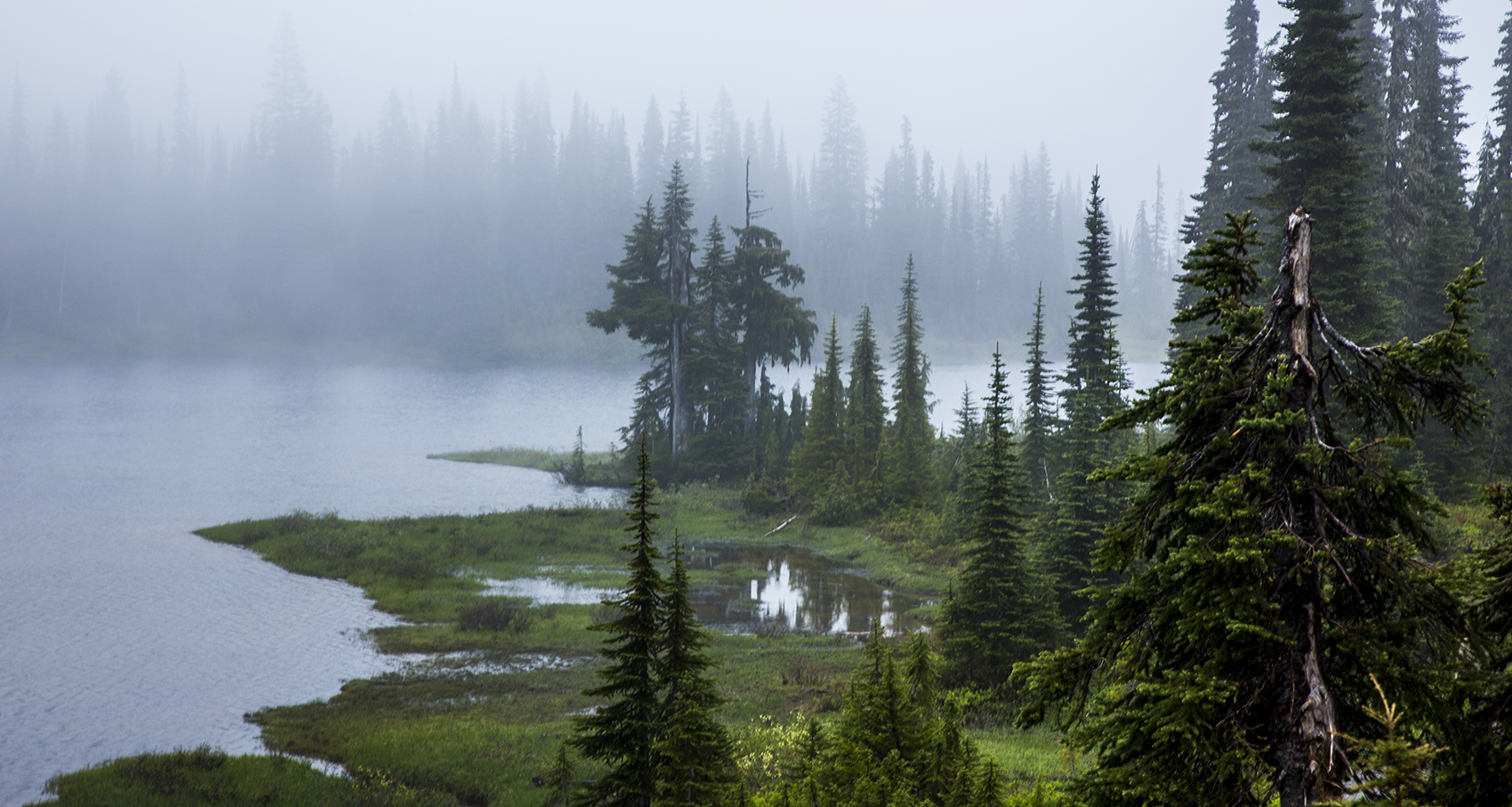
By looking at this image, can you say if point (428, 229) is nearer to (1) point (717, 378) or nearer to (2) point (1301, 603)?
(1) point (717, 378)

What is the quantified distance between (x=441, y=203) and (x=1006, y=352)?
100890mm

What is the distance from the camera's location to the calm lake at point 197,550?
21.4 m

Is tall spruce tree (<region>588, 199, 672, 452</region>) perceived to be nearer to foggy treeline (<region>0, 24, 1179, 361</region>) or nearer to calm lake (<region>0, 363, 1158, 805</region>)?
calm lake (<region>0, 363, 1158, 805</region>)

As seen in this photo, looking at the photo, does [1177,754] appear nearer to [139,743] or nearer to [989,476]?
[989,476]

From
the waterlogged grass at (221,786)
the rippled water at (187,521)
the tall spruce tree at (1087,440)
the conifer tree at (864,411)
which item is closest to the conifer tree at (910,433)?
the conifer tree at (864,411)

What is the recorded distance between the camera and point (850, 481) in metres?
46.5

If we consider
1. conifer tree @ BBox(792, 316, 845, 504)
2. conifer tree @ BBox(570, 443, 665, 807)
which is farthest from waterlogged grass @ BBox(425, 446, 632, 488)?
conifer tree @ BBox(570, 443, 665, 807)

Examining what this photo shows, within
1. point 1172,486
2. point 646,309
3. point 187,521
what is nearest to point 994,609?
point 1172,486

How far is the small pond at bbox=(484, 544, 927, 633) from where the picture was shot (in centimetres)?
2886

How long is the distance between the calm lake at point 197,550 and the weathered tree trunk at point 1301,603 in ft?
66.0

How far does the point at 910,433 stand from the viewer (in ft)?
152

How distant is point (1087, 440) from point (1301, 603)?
77.6ft

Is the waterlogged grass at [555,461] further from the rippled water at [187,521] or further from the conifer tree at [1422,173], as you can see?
the conifer tree at [1422,173]

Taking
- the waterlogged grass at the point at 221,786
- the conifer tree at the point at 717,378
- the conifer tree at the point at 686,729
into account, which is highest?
the conifer tree at the point at 717,378
